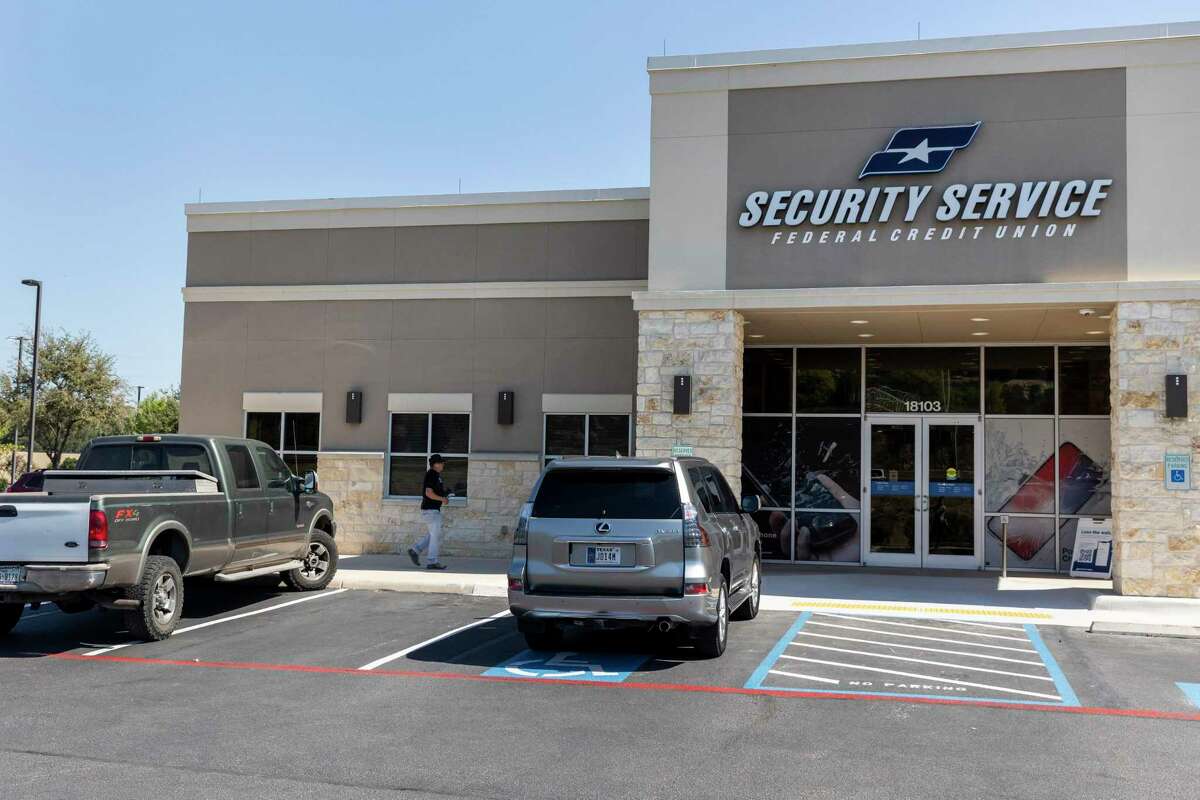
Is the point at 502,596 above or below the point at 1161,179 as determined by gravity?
below

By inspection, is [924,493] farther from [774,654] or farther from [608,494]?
[608,494]

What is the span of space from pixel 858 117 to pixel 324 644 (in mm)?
9970

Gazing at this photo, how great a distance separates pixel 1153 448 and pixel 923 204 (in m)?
4.31

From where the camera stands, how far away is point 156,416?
60.5 metres

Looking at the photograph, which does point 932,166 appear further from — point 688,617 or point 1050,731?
point 1050,731

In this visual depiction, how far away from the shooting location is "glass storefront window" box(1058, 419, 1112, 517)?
17.2 m

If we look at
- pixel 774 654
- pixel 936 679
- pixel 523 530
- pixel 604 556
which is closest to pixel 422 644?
pixel 523 530

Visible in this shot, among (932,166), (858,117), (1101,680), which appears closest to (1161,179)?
(932,166)

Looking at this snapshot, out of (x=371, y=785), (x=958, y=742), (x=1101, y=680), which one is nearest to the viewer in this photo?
(x=371, y=785)

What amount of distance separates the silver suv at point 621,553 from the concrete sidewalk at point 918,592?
401 cm

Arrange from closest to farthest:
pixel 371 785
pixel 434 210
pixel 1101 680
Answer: pixel 371 785 < pixel 1101 680 < pixel 434 210

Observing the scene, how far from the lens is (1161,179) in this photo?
14.0 m

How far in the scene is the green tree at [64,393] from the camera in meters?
41.6

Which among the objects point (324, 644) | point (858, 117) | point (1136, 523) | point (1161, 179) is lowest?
point (324, 644)
